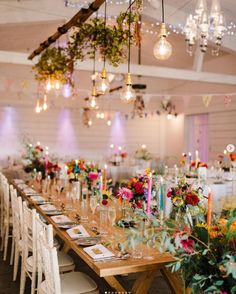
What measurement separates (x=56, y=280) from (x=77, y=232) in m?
0.64

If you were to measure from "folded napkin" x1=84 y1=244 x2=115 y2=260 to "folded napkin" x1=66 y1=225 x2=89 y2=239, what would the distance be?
30 cm

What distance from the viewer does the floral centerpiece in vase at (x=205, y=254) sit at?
1522 millimetres

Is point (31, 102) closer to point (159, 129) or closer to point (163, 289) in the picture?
point (159, 129)

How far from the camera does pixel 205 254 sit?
1.62 meters

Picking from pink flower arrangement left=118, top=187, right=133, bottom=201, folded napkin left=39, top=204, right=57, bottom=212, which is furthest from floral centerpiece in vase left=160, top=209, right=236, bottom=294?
folded napkin left=39, top=204, right=57, bottom=212

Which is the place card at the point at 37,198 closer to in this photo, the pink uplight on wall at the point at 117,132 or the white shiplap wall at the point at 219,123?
the white shiplap wall at the point at 219,123

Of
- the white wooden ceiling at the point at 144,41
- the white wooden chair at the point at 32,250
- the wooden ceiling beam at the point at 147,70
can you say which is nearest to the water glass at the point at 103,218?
the white wooden chair at the point at 32,250

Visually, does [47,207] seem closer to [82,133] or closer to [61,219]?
[61,219]

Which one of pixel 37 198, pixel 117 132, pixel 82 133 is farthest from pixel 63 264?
pixel 117 132

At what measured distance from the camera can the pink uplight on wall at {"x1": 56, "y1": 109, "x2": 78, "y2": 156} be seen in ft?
36.3

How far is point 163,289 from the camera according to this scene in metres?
3.60

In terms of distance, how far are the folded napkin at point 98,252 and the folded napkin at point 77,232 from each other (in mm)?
297

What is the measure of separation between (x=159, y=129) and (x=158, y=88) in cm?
143

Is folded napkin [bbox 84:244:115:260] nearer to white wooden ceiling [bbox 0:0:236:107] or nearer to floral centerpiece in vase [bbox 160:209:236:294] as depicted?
floral centerpiece in vase [bbox 160:209:236:294]
